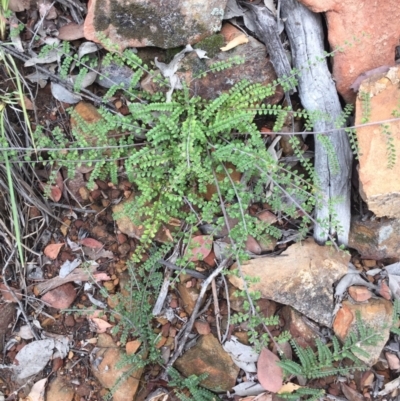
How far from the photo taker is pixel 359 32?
3.12 m

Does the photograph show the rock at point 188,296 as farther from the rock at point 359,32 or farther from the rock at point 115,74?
the rock at point 359,32

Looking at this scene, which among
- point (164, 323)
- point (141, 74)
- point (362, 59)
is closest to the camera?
point (141, 74)

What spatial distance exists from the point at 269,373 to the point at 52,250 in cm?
184

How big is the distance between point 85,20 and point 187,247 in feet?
5.56

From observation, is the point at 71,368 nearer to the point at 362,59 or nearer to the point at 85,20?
the point at 85,20

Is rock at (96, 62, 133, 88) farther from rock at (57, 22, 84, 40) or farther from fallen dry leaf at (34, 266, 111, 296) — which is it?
fallen dry leaf at (34, 266, 111, 296)

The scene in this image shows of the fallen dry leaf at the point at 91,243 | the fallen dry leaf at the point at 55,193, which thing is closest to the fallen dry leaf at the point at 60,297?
the fallen dry leaf at the point at 91,243

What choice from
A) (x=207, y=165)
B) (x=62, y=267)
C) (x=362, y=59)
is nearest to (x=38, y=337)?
(x=62, y=267)

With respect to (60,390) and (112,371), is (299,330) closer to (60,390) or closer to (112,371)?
(112,371)

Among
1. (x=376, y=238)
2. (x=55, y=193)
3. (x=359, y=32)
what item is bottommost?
(x=376, y=238)

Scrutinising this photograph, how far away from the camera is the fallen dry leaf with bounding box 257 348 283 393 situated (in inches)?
127

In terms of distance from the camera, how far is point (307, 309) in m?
3.29

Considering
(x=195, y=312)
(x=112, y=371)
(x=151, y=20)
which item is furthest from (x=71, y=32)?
(x=112, y=371)

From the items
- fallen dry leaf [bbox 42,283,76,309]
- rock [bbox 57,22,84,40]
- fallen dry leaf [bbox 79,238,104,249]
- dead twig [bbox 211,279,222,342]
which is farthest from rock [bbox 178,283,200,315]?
rock [bbox 57,22,84,40]
